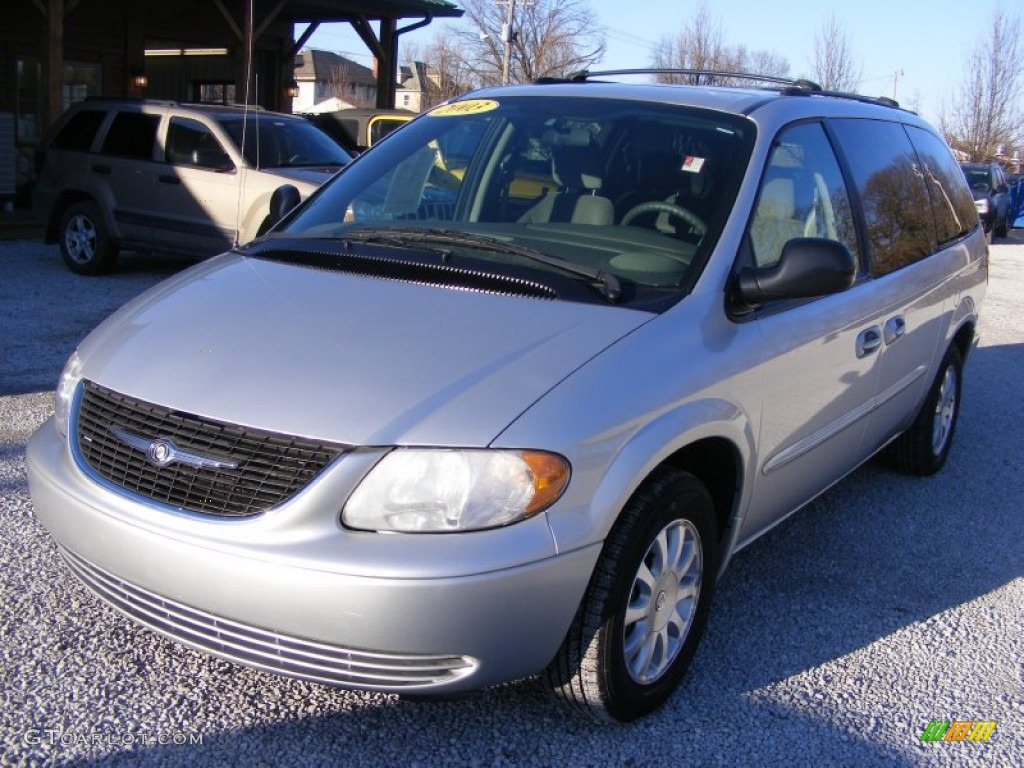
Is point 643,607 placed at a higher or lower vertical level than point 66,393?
lower

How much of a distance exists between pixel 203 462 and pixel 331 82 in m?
74.4

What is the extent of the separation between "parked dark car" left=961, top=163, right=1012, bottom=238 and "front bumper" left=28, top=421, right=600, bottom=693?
20462mm

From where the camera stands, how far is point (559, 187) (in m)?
3.80

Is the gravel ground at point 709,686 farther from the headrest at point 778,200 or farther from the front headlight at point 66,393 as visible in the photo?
the headrest at point 778,200

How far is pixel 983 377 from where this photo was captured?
8344 millimetres

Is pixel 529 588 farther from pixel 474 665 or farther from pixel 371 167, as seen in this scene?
pixel 371 167

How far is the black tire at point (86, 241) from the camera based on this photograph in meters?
10.4

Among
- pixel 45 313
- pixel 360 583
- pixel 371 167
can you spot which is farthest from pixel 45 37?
pixel 360 583

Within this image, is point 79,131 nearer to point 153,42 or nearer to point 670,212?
point 670,212

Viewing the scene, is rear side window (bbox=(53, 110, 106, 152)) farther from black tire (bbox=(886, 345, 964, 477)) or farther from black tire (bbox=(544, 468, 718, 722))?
black tire (bbox=(544, 468, 718, 722))

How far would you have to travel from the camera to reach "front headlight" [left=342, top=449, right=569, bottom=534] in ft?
8.21

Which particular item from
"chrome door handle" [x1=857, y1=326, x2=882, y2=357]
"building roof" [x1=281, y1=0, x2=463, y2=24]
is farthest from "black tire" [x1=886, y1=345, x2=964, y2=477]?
"building roof" [x1=281, y1=0, x2=463, y2=24]

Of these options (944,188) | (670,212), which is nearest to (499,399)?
(670,212)

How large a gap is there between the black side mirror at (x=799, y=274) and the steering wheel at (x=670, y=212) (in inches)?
9.8
